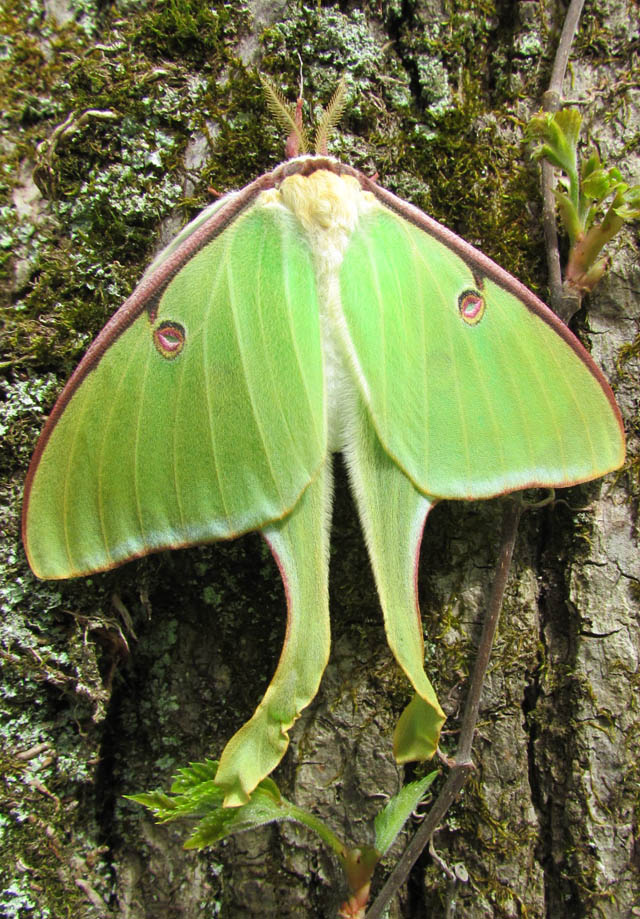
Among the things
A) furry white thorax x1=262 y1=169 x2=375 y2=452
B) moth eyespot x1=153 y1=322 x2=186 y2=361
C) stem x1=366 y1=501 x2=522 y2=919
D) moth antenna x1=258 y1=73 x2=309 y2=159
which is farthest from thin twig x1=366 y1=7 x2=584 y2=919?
moth eyespot x1=153 y1=322 x2=186 y2=361

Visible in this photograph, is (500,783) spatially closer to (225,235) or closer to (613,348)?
(613,348)

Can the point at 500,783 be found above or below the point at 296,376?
below

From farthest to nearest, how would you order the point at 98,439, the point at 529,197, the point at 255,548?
the point at 529,197
the point at 255,548
the point at 98,439

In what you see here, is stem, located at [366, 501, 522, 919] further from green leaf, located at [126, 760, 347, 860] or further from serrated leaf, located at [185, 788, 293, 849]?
serrated leaf, located at [185, 788, 293, 849]

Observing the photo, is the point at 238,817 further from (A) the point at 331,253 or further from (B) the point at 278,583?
(A) the point at 331,253

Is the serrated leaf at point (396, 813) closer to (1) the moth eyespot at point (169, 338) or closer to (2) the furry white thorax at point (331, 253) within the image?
(2) the furry white thorax at point (331, 253)

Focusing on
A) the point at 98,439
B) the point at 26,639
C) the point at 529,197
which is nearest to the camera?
the point at 98,439

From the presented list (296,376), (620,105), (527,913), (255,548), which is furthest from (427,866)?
(620,105)

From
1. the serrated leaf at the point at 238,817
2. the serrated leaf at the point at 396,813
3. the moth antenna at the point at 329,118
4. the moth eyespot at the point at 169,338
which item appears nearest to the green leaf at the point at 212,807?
the serrated leaf at the point at 238,817
